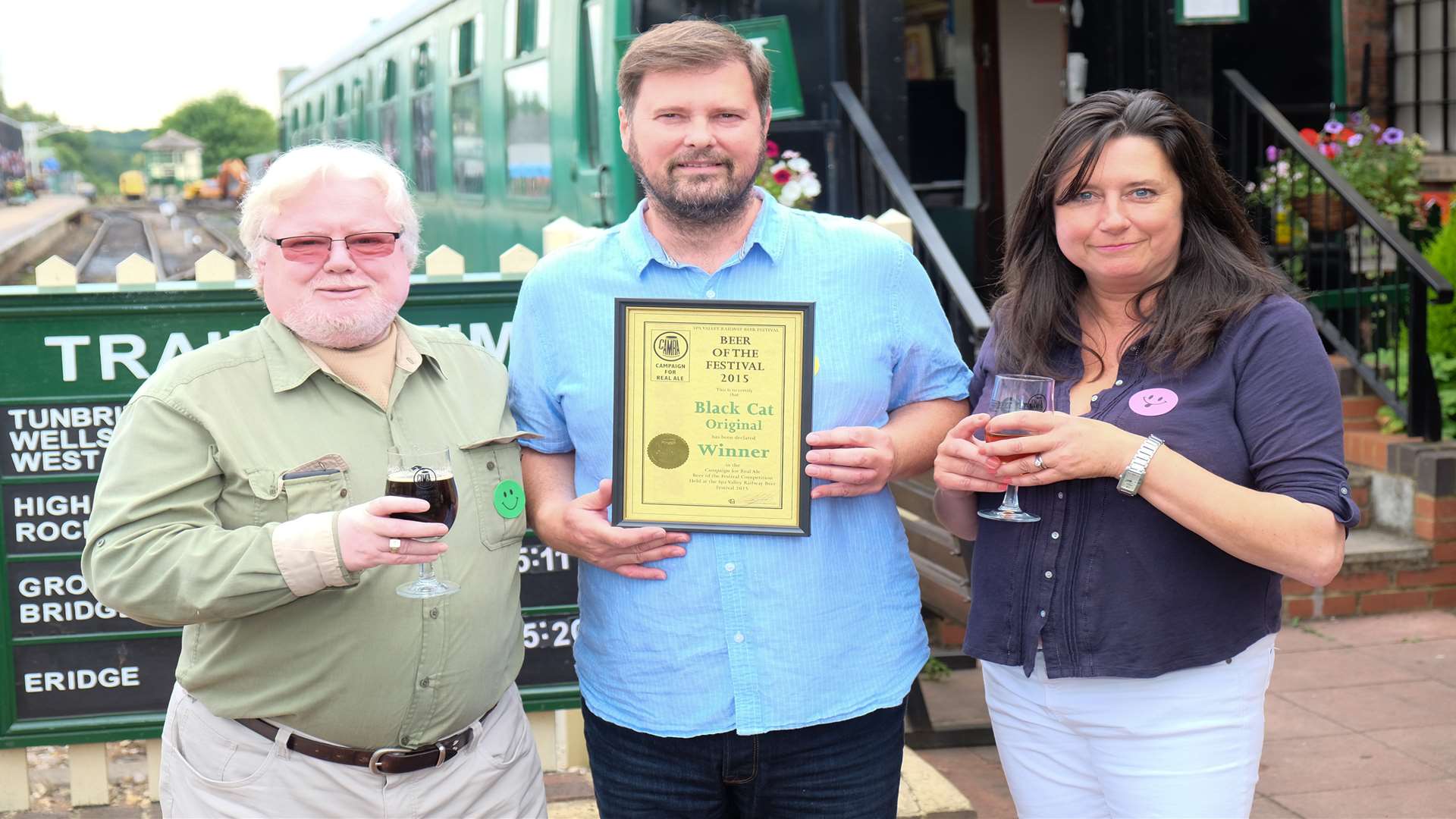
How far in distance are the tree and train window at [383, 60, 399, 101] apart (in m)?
95.4

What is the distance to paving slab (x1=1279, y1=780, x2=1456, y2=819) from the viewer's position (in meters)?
4.12

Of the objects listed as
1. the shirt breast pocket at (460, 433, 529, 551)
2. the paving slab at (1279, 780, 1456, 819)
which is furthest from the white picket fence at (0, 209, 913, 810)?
the paving slab at (1279, 780, 1456, 819)

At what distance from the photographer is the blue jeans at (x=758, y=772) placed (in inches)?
93.8

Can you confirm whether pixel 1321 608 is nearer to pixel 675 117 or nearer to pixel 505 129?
pixel 675 117

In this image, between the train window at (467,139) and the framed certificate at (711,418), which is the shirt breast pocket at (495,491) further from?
the train window at (467,139)

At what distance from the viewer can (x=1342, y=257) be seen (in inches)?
286

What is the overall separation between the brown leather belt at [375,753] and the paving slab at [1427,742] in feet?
11.6

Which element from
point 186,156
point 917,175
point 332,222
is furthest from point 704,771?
point 186,156

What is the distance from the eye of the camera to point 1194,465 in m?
2.20

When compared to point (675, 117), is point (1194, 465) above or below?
below

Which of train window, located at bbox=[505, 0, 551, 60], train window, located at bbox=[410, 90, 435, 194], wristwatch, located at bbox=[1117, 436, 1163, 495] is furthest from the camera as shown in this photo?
train window, located at bbox=[410, 90, 435, 194]

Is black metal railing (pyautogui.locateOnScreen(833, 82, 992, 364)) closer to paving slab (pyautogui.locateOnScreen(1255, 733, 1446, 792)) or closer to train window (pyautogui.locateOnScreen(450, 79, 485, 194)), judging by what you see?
paving slab (pyautogui.locateOnScreen(1255, 733, 1446, 792))

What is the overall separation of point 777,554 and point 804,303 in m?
0.44

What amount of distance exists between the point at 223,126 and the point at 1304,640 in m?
→ 119
